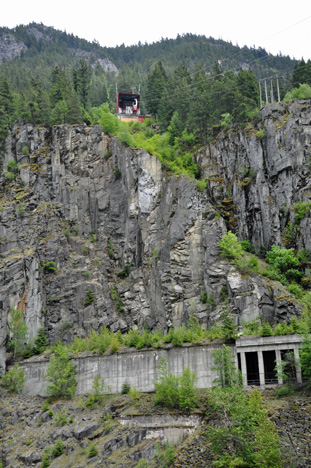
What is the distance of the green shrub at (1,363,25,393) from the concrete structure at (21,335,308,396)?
1.17 m

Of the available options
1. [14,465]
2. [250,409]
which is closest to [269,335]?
[250,409]

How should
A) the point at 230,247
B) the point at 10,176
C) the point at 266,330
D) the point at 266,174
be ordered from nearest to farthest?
the point at 266,330 → the point at 230,247 → the point at 266,174 → the point at 10,176

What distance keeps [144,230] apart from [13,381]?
20.9 m

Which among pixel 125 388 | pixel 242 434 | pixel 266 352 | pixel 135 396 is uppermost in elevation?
pixel 266 352

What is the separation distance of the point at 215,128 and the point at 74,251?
23.5 m

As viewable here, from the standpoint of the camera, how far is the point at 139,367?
51969 mm

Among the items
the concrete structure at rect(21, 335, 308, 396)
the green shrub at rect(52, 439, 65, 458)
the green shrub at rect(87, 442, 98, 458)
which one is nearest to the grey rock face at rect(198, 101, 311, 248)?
the concrete structure at rect(21, 335, 308, 396)

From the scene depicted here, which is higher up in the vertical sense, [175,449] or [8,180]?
[8,180]

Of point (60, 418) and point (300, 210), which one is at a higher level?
point (300, 210)

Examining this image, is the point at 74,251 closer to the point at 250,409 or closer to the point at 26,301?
the point at 26,301

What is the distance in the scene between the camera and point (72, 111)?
7831 cm

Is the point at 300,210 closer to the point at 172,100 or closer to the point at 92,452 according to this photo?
the point at 92,452

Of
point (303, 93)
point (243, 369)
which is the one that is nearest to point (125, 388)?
point (243, 369)

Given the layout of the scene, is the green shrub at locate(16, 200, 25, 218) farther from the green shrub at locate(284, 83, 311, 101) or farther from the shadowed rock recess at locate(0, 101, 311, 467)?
the green shrub at locate(284, 83, 311, 101)
